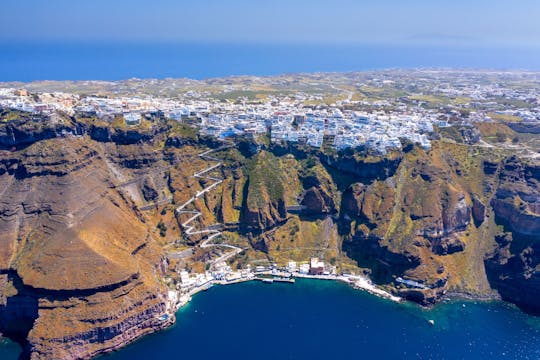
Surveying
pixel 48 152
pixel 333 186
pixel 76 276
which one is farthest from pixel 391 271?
pixel 48 152

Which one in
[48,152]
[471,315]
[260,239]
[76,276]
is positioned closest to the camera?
[76,276]

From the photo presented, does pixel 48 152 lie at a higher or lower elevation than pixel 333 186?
higher

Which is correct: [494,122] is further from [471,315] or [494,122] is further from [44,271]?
[44,271]

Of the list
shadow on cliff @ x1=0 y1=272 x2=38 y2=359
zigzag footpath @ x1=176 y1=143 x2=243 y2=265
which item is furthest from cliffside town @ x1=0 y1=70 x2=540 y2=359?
zigzag footpath @ x1=176 y1=143 x2=243 y2=265

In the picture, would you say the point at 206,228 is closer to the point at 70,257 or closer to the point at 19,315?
the point at 70,257

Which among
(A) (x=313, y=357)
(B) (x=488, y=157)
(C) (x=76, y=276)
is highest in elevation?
(B) (x=488, y=157)
